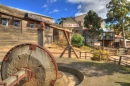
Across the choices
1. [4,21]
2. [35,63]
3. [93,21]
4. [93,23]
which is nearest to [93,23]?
[93,23]

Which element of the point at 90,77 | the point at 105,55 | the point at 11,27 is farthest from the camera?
the point at 11,27

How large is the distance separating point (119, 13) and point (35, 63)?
39.5m

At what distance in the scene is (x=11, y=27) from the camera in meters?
25.8

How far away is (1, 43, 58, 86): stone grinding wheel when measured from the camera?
4938 millimetres

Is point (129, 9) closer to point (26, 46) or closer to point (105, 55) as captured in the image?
point (105, 55)

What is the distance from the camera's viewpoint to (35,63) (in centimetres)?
495

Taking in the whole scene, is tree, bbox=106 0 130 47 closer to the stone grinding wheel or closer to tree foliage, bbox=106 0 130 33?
tree foliage, bbox=106 0 130 33

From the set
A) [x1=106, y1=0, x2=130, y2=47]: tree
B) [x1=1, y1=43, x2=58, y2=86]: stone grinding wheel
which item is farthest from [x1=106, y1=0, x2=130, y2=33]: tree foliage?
[x1=1, y1=43, x2=58, y2=86]: stone grinding wheel

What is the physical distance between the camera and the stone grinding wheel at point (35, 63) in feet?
16.2

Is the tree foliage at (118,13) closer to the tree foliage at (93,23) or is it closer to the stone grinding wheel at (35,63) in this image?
the tree foliage at (93,23)

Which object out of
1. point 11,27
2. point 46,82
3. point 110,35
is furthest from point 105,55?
point 110,35

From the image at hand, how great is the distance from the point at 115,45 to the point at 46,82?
174 ft

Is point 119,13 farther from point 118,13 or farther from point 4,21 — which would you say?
point 4,21

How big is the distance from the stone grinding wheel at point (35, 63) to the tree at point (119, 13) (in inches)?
1538
